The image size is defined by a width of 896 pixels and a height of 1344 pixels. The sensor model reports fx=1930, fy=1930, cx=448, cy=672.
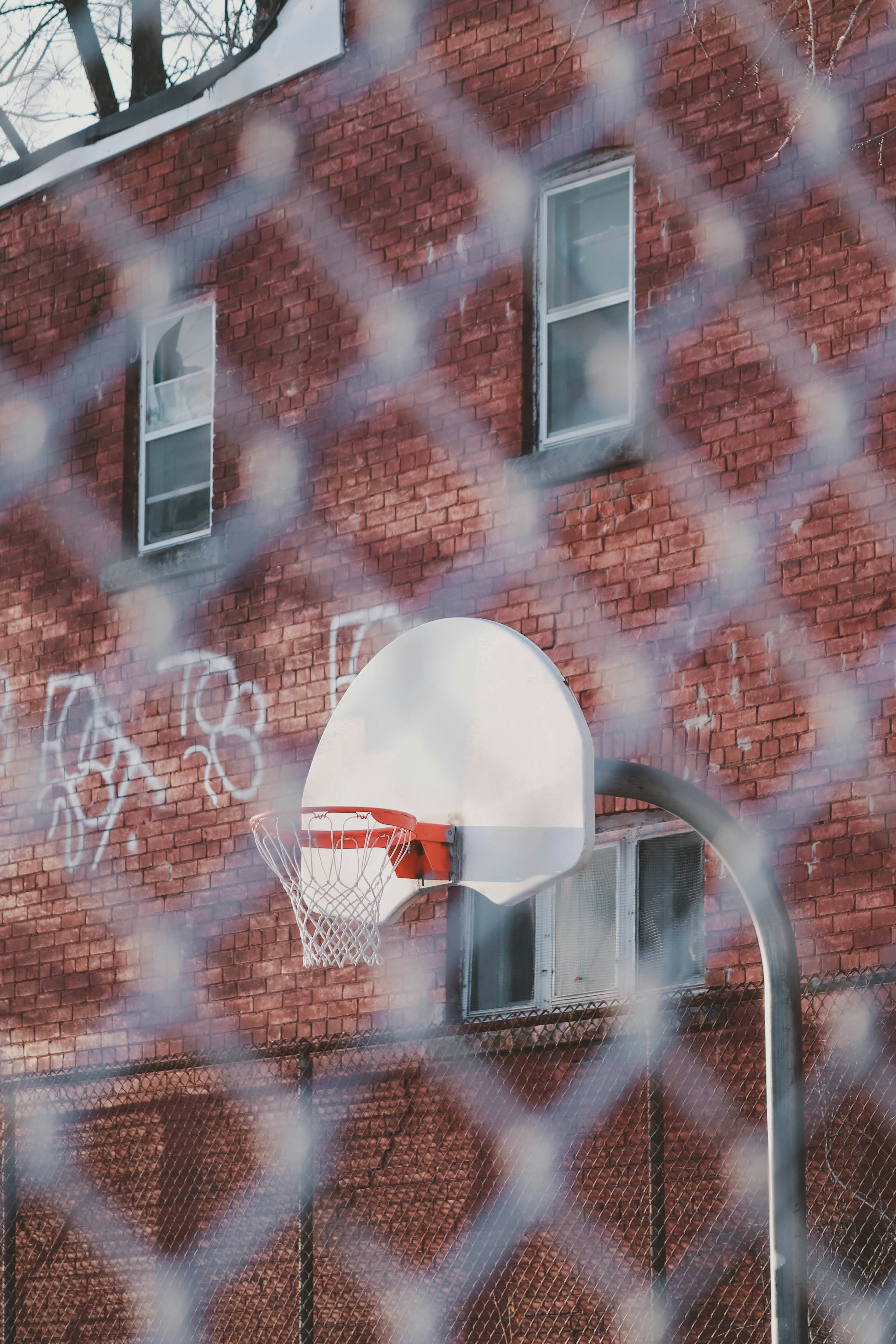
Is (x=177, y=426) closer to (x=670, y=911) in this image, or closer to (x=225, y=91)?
(x=225, y=91)

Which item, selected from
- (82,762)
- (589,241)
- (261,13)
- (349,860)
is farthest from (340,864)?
(261,13)

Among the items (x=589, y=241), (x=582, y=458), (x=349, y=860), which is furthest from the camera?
(x=589, y=241)

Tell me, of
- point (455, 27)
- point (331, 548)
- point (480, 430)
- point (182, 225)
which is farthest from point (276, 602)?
point (455, 27)

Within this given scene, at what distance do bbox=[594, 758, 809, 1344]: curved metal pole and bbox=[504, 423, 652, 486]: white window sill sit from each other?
357cm

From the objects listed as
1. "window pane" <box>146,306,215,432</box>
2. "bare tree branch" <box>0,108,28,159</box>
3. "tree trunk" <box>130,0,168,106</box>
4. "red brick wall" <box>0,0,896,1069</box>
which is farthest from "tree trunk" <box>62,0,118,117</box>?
"window pane" <box>146,306,215,432</box>

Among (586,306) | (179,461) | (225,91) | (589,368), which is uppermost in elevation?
(225,91)

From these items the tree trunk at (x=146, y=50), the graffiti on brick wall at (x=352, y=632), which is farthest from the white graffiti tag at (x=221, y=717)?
the tree trunk at (x=146, y=50)

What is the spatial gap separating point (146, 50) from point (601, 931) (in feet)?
37.8

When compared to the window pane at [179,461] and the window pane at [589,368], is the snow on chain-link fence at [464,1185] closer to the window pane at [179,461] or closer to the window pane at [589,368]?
the window pane at [589,368]

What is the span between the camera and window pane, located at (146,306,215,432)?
11.2 m

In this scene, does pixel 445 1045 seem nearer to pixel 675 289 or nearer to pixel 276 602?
pixel 276 602

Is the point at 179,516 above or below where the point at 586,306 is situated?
below

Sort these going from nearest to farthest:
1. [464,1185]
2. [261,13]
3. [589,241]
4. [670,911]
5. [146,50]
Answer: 1. [670,911]
2. [464,1185]
3. [589,241]
4. [261,13]
5. [146,50]

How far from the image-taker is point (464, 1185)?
9.04m
